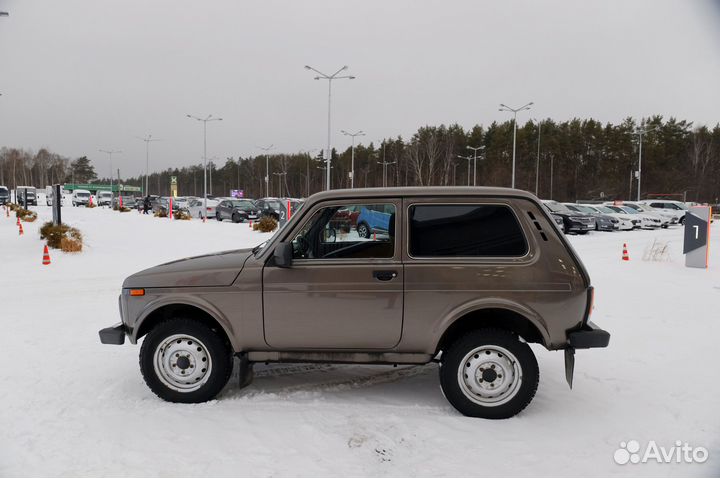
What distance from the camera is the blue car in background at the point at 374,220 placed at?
15.1 ft

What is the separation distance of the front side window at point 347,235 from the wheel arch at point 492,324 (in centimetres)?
84

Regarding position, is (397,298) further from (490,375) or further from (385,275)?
(490,375)

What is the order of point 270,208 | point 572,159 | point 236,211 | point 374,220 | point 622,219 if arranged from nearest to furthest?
point 374,220, point 622,219, point 236,211, point 270,208, point 572,159

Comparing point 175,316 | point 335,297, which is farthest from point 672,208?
point 175,316

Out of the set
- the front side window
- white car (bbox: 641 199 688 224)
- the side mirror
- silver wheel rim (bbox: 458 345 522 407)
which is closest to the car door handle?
the front side window

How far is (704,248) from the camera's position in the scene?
13602mm

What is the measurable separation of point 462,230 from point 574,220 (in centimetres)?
2465

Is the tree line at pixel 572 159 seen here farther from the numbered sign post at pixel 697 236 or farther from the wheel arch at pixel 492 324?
the wheel arch at pixel 492 324

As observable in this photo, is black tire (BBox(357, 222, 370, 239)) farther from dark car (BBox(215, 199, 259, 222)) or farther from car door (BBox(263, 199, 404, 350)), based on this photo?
dark car (BBox(215, 199, 259, 222))

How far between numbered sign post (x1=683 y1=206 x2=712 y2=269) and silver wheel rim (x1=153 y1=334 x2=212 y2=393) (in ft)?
43.5

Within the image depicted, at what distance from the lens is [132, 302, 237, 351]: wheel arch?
477cm

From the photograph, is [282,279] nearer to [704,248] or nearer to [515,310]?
[515,310]

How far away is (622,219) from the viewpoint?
3084 centimetres

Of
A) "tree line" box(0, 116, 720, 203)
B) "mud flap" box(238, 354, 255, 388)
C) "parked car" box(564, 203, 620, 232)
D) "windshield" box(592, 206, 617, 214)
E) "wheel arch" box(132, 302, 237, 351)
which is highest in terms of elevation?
"tree line" box(0, 116, 720, 203)
